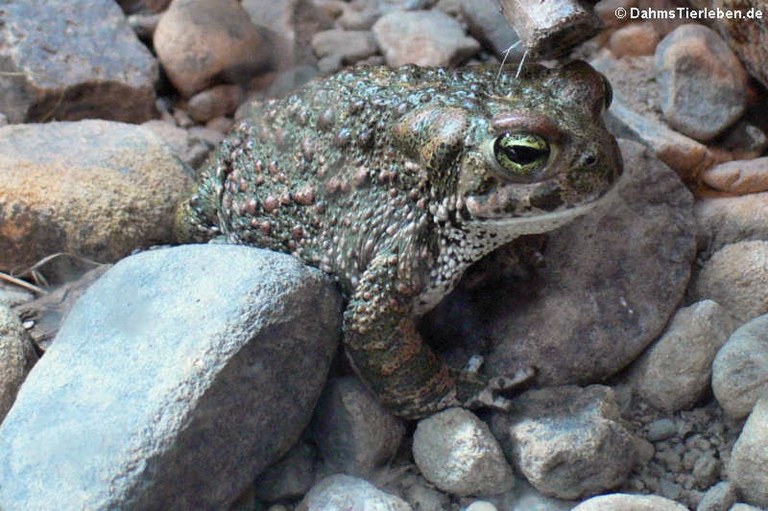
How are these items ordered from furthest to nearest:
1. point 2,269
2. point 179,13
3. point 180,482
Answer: point 179,13 < point 2,269 < point 180,482

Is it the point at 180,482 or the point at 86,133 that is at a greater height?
the point at 86,133

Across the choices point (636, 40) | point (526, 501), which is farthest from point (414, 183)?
point (636, 40)

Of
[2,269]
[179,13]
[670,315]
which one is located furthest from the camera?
[179,13]

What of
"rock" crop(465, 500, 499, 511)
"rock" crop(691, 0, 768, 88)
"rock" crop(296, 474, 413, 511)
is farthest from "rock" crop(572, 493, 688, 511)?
"rock" crop(691, 0, 768, 88)

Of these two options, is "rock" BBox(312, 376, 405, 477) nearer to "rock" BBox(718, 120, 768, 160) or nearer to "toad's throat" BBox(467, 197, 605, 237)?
"toad's throat" BBox(467, 197, 605, 237)

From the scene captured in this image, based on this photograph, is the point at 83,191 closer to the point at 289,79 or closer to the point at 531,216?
the point at 289,79

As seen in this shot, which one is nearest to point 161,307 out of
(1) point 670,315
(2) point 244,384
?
(2) point 244,384

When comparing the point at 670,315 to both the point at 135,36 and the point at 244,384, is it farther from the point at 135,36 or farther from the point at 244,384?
the point at 135,36
